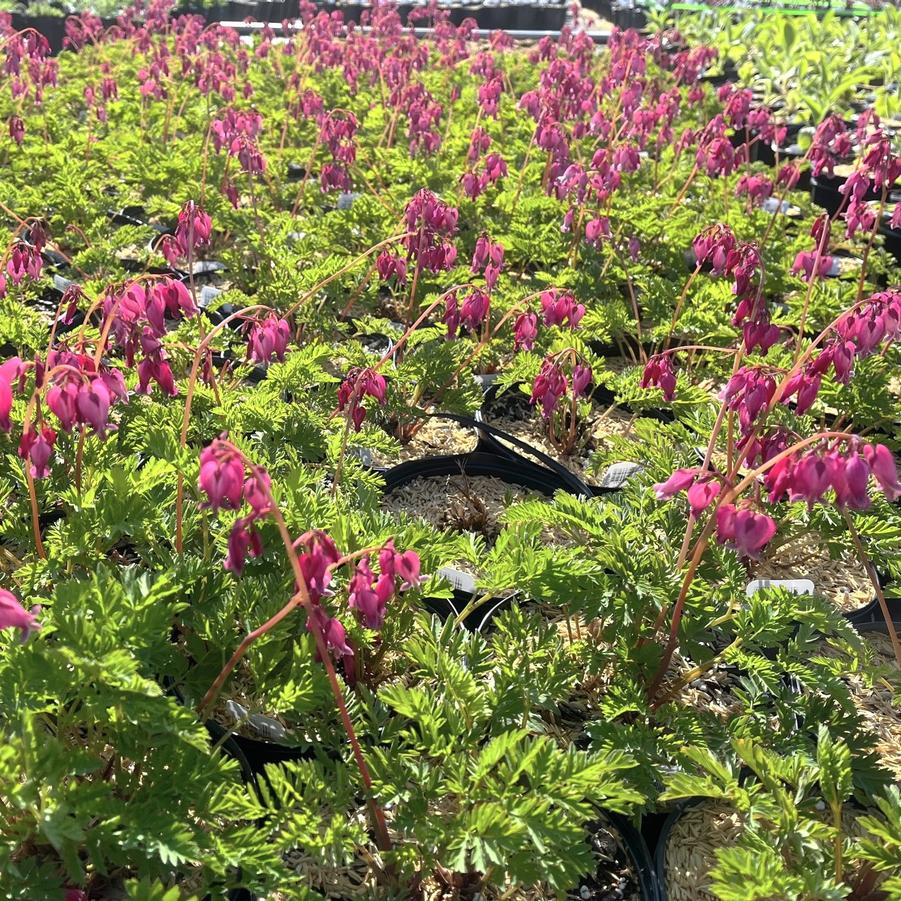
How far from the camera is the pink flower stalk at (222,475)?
5.09ft

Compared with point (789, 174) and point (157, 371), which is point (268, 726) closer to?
point (157, 371)

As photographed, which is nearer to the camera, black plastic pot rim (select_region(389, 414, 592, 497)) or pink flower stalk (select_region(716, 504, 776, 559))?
pink flower stalk (select_region(716, 504, 776, 559))

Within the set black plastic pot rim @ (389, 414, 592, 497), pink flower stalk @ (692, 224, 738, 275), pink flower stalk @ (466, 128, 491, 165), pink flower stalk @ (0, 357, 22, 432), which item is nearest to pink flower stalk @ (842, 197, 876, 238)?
pink flower stalk @ (692, 224, 738, 275)

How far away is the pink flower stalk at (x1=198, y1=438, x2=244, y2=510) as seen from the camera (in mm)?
1553

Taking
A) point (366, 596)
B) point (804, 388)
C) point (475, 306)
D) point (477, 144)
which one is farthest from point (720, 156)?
point (366, 596)

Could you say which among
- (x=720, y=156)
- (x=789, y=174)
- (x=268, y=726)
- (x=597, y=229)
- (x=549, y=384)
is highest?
(x=720, y=156)

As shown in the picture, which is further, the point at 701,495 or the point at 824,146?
the point at 824,146

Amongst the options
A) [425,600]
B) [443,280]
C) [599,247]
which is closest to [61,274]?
[443,280]

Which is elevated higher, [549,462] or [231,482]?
[231,482]

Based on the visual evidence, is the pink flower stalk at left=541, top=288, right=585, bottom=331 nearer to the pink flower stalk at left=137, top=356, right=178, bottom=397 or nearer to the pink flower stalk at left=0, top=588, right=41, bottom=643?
the pink flower stalk at left=137, top=356, right=178, bottom=397

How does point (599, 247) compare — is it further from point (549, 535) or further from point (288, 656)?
point (288, 656)

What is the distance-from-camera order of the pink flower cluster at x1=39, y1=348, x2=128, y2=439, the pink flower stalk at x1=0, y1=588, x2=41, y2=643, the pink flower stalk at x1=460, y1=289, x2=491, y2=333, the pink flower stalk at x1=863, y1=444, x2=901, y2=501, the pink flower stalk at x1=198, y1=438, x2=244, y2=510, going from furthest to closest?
1. the pink flower stalk at x1=460, y1=289, x2=491, y2=333
2. the pink flower cluster at x1=39, y1=348, x2=128, y2=439
3. the pink flower stalk at x1=863, y1=444, x2=901, y2=501
4. the pink flower stalk at x1=198, y1=438, x2=244, y2=510
5. the pink flower stalk at x1=0, y1=588, x2=41, y2=643

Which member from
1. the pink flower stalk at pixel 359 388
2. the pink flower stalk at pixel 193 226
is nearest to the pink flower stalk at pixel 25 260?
the pink flower stalk at pixel 193 226

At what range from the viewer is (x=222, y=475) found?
1.55 metres
